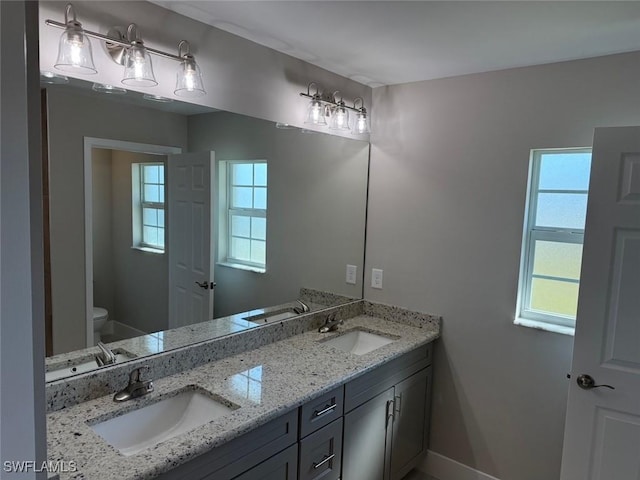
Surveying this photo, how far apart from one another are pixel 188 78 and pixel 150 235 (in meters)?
0.69

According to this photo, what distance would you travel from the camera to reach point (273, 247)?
2.41m

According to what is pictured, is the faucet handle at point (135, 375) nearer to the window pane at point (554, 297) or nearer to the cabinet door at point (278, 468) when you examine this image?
the cabinet door at point (278, 468)

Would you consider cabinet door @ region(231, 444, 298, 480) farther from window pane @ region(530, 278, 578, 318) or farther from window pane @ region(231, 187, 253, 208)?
window pane @ region(530, 278, 578, 318)

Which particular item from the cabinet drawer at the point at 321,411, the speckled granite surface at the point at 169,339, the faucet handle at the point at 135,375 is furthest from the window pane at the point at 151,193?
the cabinet drawer at the point at 321,411

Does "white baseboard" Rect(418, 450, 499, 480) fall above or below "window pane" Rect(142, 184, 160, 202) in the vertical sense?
below

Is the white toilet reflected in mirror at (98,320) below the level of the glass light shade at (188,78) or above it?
below

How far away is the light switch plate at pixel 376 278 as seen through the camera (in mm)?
2877

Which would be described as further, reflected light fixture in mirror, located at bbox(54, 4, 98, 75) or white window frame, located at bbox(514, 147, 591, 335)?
white window frame, located at bbox(514, 147, 591, 335)

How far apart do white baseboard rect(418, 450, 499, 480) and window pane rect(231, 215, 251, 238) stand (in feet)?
6.05

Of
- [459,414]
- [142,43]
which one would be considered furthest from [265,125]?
[459,414]

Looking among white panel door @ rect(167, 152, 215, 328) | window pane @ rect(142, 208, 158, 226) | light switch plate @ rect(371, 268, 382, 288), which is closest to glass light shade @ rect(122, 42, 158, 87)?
white panel door @ rect(167, 152, 215, 328)

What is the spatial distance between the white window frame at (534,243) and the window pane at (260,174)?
57.1 inches

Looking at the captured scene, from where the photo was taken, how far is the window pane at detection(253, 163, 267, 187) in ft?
7.46

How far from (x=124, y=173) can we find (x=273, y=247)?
929 millimetres
